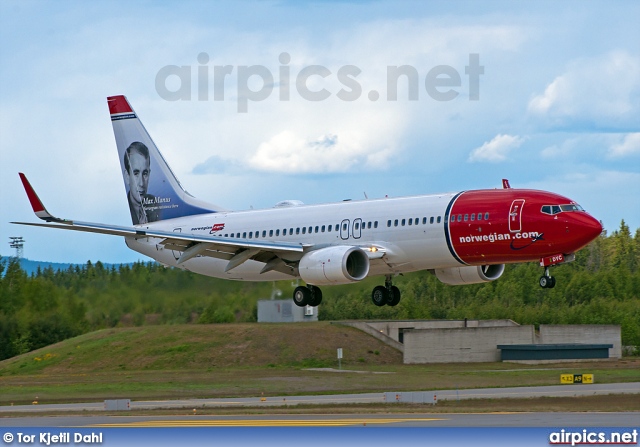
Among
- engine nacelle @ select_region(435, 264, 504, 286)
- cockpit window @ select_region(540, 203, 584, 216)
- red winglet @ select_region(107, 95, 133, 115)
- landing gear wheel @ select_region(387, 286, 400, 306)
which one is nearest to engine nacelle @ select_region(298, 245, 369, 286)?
landing gear wheel @ select_region(387, 286, 400, 306)

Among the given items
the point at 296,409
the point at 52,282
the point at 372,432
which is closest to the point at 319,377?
the point at 52,282

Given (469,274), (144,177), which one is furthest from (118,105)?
(469,274)

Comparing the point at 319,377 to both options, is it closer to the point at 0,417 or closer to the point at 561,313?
the point at 0,417

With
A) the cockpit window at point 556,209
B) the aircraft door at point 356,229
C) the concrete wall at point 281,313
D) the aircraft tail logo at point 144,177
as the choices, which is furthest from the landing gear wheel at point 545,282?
the concrete wall at point 281,313

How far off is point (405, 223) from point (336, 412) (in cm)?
898

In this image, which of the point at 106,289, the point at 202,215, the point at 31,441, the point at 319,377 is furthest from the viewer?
the point at 319,377

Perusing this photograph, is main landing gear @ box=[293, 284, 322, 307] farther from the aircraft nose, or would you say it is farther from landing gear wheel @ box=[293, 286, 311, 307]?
the aircraft nose

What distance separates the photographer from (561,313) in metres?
120

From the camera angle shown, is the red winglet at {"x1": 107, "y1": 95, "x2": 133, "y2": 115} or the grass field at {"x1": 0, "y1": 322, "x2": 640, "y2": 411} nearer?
the red winglet at {"x1": 107, "y1": 95, "x2": 133, "y2": 115}

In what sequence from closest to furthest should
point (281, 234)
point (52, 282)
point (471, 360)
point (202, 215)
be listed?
point (281, 234)
point (202, 215)
point (52, 282)
point (471, 360)

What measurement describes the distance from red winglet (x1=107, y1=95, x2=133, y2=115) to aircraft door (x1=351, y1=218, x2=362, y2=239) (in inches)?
765

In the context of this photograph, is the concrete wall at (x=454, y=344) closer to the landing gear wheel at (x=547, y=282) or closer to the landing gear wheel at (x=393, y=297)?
the landing gear wheel at (x=393, y=297)

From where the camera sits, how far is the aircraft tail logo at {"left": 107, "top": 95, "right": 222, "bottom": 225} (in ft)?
209

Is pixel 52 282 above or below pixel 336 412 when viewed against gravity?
above
